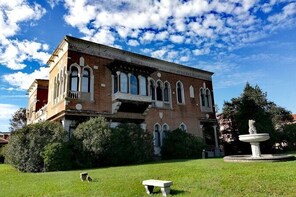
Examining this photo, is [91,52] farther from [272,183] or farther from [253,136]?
[272,183]

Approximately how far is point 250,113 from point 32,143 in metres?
27.2

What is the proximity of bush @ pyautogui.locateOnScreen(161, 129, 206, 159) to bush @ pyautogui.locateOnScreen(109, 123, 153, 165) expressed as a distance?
4.60 metres

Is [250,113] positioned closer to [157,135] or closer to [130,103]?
[157,135]

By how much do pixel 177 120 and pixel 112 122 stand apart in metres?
8.65

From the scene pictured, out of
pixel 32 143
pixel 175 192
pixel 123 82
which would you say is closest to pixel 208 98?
pixel 123 82

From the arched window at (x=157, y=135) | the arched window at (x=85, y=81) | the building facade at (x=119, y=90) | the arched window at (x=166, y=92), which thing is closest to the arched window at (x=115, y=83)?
the building facade at (x=119, y=90)

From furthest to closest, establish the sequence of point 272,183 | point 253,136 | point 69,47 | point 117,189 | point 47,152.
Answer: point 69,47 → point 47,152 → point 253,136 → point 117,189 → point 272,183

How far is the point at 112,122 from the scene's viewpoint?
Answer: 2303 centimetres

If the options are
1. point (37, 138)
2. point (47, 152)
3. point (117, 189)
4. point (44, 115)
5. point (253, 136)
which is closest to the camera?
point (117, 189)

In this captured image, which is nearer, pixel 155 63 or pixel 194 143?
pixel 194 143

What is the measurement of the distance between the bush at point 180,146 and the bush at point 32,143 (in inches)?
428

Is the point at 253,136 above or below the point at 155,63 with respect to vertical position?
below

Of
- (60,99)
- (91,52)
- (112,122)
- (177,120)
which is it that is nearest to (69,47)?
(91,52)

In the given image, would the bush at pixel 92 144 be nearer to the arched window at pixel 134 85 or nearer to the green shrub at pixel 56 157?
the green shrub at pixel 56 157
